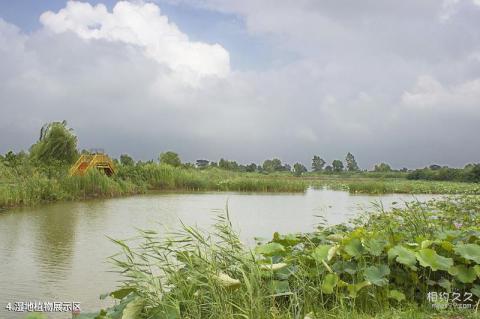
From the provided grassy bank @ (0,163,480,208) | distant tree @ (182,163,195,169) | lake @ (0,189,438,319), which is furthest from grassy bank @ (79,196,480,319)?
distant tree @ (182,163,195,169)

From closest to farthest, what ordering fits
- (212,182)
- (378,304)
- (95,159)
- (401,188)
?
1. (378,304)
2. (95,159)
3. (212,182)
4. (401,188)

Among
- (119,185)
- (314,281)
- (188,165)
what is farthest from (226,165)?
(314,281)

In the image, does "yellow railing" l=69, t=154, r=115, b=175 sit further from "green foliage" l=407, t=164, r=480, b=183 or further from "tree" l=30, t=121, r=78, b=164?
"green foliage" l=407, t=164, r=480, b=183

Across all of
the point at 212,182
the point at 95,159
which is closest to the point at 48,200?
the point at 95,159

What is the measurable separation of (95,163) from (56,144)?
3186 mm

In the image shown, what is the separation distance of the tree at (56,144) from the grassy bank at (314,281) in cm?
2211

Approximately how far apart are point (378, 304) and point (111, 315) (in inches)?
75.4

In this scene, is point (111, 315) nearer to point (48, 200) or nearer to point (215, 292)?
point (215, 292)

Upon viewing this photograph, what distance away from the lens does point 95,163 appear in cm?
2261

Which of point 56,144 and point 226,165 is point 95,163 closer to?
point 56,144

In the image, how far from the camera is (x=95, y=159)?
22672 millimetres

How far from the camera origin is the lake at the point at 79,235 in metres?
5.29

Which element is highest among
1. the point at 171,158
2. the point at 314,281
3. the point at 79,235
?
the point at 171,158

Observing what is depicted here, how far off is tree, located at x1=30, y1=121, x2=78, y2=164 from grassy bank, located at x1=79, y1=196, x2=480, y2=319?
22.1 m
